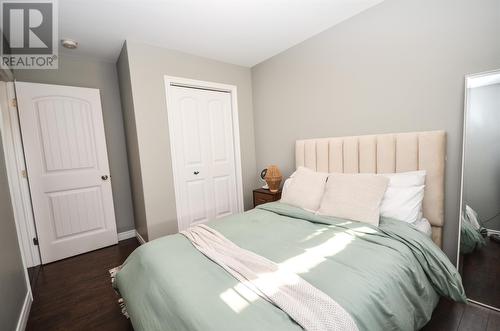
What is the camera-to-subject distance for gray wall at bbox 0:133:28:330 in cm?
138

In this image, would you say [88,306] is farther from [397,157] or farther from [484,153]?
[484,153]

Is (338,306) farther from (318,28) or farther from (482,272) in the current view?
(318,28)

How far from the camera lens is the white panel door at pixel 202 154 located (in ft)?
9.20

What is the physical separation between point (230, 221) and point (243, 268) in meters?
0.74

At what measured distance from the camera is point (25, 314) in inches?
66.3

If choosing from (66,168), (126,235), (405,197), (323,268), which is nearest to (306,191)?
(405,197)

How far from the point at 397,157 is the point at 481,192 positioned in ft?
1.92

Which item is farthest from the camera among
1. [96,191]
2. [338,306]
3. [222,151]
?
[222,151]

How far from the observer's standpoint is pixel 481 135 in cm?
155

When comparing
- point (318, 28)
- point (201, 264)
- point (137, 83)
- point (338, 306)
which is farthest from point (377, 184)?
point (137, 83)

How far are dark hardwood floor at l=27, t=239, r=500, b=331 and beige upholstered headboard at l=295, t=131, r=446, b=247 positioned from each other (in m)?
0.51

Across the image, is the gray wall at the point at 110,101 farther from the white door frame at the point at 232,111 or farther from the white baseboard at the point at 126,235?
the white door frame at the point at 232,111

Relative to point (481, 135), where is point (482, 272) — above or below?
below

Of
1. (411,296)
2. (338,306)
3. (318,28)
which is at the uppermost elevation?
(318,28)
